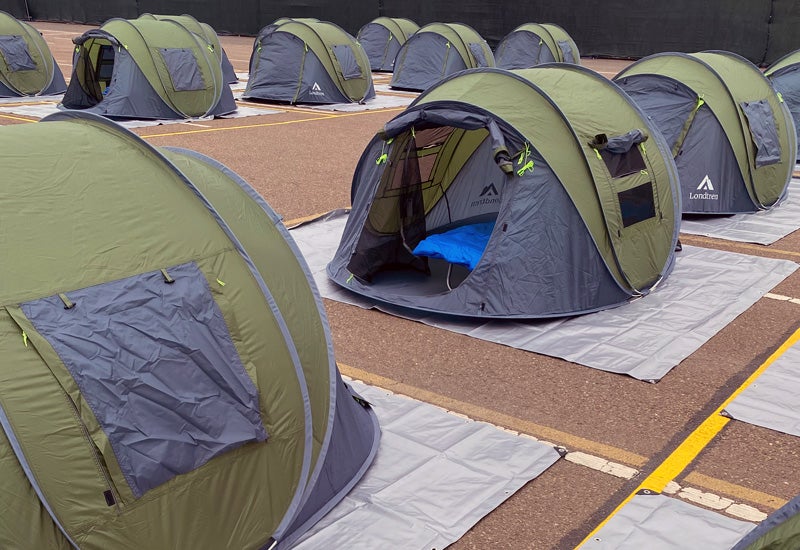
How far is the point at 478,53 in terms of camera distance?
21.9 metres

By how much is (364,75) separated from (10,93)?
770 cm

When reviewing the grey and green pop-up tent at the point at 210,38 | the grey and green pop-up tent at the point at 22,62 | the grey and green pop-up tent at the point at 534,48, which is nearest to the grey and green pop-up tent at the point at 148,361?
the grey and green pop-up tent at the point at 22,62

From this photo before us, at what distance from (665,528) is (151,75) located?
14.5 metres

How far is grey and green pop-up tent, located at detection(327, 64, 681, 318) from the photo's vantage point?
723 cm

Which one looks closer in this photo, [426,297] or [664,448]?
[664,448]

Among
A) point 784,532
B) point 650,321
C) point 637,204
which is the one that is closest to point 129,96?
point 637,204

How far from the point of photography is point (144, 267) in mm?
4098

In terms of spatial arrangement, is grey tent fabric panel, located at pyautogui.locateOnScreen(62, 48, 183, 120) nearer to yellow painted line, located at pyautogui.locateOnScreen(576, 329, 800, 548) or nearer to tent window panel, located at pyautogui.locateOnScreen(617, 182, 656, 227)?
tent window panel, located at pyautogui.locateOnScreen(617, 182, 656, 227)

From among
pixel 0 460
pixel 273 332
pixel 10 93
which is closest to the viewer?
pixel 0 460

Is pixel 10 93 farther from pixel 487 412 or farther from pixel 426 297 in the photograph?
pixel 487 412

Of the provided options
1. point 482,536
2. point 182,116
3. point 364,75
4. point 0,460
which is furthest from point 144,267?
point 364,75

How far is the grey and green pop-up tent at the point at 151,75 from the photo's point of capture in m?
16.7

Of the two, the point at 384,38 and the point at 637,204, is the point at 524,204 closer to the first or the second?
the point at 637,204

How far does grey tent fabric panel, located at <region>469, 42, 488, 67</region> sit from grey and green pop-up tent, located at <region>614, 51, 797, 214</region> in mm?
11168
